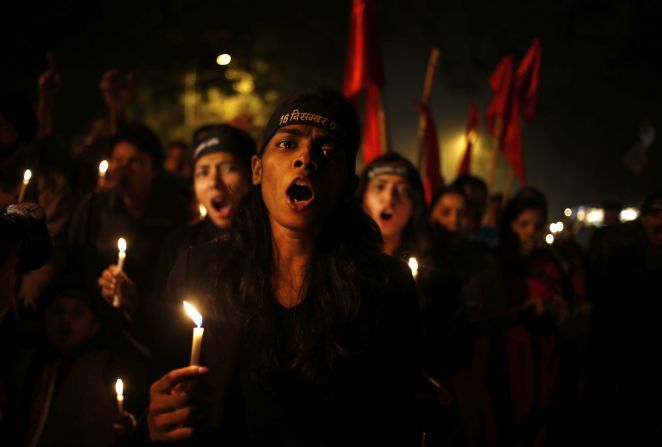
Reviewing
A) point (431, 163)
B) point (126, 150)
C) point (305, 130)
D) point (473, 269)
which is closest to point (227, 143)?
point (126, 150)

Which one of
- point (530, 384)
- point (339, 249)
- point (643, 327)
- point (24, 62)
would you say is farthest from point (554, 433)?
point (24, 62)

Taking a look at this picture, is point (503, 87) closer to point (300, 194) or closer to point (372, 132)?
point (372, 132)

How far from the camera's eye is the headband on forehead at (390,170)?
3.58m

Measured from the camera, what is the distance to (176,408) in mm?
1489

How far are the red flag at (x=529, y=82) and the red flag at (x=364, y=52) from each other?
2.42 m

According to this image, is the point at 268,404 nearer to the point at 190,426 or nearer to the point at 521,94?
the point at 190,426

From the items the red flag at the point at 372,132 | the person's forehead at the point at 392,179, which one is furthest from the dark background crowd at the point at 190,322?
the red flag at the point at 372,132

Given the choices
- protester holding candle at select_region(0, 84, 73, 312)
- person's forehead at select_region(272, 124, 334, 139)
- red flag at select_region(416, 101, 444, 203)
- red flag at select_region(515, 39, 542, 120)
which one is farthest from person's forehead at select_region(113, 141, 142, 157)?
red flag at select_region(515, 39, 542, 120)

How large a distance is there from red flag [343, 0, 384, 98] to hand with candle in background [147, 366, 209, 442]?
484cm

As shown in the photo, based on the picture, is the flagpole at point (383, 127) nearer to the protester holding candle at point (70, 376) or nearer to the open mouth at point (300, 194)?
the protester holding candle at point (70, 376)

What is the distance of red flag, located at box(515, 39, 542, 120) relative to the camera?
23.2 feet

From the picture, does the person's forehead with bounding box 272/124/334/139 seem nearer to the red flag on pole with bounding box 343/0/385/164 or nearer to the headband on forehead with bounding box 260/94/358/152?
the headband on forehead with bounding box 260/94/358/152

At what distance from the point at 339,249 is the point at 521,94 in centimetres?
617

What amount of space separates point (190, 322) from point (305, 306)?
43 cm
